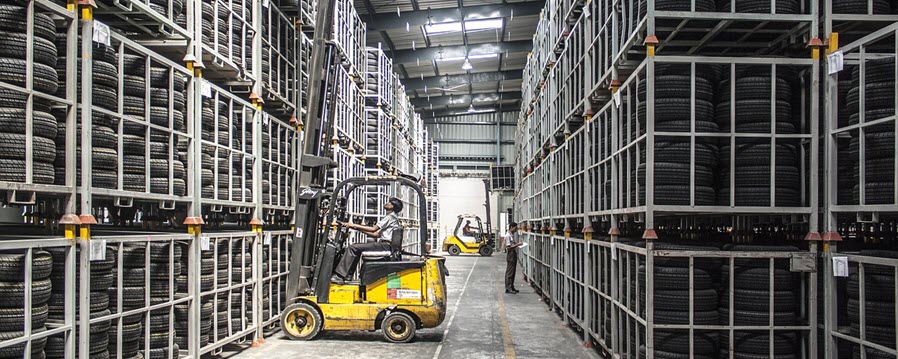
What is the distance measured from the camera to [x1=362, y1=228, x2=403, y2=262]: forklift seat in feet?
35.6

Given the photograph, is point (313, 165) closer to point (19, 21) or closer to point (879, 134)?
point (19, 21)

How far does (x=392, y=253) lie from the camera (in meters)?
10.9

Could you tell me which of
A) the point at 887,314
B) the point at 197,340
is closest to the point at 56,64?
the point at 197,340

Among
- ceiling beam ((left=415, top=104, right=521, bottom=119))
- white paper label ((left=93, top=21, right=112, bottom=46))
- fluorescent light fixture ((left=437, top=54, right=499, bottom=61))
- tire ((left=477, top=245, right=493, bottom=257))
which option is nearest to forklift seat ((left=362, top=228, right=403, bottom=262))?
white paper label ((left=93, top=21, right=112, bottom=46))

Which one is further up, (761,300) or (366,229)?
(366,229)

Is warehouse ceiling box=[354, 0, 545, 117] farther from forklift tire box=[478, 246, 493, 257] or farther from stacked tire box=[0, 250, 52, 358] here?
stacked tire box=[0, 250, 52, 358]

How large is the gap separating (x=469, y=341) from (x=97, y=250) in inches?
264

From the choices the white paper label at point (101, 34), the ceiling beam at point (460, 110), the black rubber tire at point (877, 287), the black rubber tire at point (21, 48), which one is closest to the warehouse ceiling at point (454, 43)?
the ceiling beam at point (460, 110)

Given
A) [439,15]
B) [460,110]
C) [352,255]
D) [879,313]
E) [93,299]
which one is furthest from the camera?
[460,110]

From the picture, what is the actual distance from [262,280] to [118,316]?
164 inches

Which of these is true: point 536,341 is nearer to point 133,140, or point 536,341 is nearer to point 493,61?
point 133,140

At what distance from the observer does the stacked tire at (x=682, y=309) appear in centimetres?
659

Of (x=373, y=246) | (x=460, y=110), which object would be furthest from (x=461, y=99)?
(x=373, y=246)

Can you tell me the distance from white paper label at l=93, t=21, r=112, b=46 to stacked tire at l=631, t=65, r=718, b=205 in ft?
16.7
